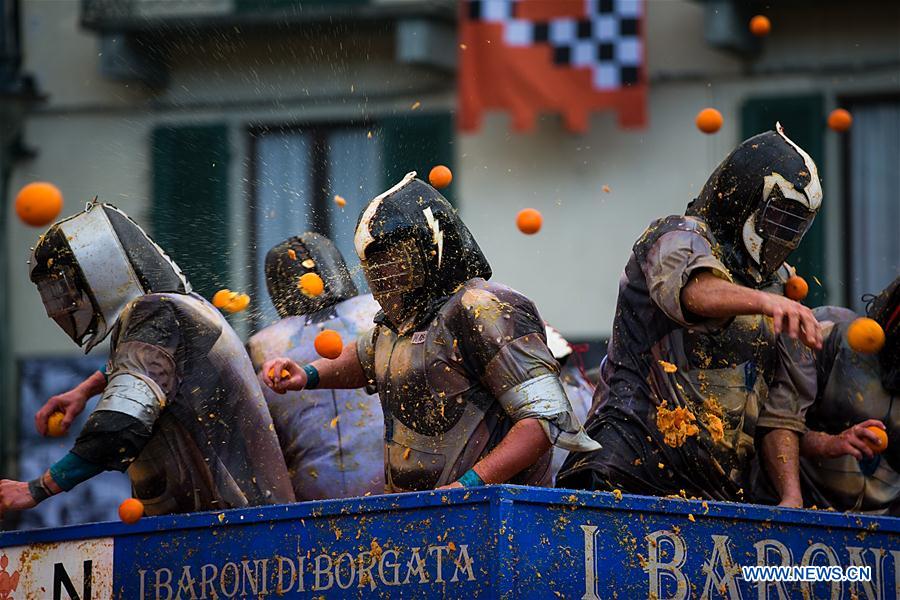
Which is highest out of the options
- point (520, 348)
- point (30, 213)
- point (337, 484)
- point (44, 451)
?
point (30, 213)

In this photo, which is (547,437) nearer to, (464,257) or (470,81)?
(464,257)

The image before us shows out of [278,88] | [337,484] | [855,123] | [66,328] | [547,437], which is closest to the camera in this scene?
[547,437]

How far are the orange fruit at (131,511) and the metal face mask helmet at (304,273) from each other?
1.83 m

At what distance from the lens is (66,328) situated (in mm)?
6785

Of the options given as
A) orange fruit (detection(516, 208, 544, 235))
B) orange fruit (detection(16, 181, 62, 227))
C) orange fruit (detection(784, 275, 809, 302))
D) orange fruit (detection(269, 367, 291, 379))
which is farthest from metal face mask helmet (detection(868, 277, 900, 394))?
orange fruit (detection(16, 181, 62, 227))

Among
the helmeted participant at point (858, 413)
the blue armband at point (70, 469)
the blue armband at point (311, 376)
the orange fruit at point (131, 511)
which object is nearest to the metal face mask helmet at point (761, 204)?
the helmeted participant at point (858, 413)

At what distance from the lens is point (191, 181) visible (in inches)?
609

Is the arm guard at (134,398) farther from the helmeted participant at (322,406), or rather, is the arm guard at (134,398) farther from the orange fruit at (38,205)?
the helmeted participant at (322,406)

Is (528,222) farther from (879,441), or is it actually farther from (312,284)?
(879,441)

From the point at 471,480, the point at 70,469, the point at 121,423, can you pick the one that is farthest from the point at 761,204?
the point at 70,469

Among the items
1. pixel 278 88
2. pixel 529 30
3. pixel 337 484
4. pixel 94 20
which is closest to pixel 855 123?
pixel 529 30

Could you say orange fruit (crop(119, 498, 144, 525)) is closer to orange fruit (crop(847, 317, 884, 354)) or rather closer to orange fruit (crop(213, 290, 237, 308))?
orange fruit (crop(213, 290, 237, 308))

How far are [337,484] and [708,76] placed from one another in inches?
313

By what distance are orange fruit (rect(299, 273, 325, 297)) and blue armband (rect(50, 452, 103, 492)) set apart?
1566 millimetres
